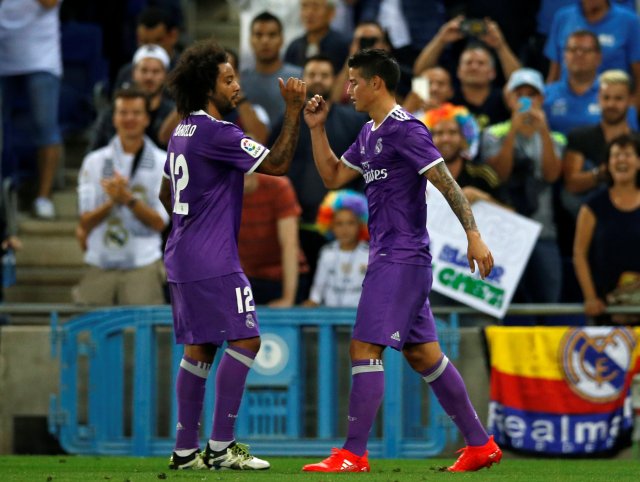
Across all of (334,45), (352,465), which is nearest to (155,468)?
(352,465)

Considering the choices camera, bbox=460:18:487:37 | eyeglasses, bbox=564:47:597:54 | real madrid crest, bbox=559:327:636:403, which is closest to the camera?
real madrid crest, bbox=559:327:636:403

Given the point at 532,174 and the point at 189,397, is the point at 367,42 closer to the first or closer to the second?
the point at 532,174

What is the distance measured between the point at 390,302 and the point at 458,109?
13.3 feet

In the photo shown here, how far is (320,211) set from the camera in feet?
38.7

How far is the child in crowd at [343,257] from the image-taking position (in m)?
11.5

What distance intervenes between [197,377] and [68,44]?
7.79 meters

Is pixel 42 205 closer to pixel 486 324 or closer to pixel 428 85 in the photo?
pixel 428 85

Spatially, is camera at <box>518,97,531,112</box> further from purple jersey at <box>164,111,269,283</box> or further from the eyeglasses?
purple jersey at <box>164,111,269,283</box>

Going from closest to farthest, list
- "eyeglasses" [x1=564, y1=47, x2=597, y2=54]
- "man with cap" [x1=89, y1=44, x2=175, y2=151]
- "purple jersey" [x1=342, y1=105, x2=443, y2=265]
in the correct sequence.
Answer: "purple jersey" [x1=342, y1=105, x2=443, y2=265], "man with cap" [x1=89, y1=44, x2=175, y2=151], "eyeglasses" [x1=564, y1=47, x2=597, y2=54]

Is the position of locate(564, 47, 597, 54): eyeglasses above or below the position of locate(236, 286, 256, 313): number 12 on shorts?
above

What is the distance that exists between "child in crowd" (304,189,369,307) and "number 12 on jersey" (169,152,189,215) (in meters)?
3.32

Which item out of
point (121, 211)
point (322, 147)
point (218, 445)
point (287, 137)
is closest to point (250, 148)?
point (287, 137)

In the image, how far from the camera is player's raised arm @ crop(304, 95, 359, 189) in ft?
27.2

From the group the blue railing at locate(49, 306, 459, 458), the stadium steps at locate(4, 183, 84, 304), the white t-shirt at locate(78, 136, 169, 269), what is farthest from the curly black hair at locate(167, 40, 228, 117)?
the stadium steps at locate(4, 183, 84, 304)
